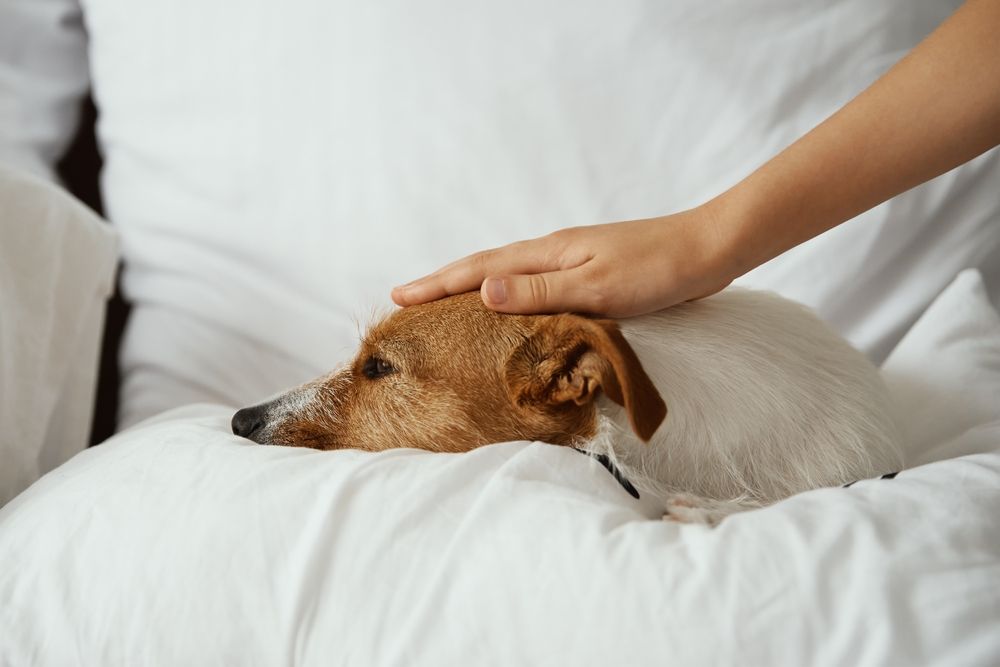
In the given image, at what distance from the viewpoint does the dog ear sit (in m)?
1.04

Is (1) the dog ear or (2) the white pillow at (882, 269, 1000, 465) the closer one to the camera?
(1) the dog ear

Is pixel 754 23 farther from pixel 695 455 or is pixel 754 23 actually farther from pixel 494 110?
pixel 695 455

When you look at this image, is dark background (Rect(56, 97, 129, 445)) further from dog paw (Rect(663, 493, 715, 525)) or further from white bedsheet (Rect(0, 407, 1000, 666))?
dog paw (Rect(663, 493, 715, 525))

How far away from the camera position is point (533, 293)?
1258mm

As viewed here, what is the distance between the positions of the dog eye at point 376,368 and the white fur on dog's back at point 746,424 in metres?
0.36

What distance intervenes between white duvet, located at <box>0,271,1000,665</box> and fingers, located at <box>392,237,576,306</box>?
1.16 ft

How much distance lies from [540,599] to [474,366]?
49 cm

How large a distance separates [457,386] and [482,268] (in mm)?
195

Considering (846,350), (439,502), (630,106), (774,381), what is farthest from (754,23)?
(439,502)

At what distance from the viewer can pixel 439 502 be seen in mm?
950

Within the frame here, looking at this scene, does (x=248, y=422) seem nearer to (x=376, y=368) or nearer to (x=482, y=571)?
(x=376, y=368)

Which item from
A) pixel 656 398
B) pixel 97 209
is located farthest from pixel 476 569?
pixel 97 209

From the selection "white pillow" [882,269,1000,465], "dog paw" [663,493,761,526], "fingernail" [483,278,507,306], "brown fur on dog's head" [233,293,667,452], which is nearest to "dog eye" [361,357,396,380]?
"brown fur on dog's head" [233,293,667,452]

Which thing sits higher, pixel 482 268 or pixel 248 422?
pixel 482 268
